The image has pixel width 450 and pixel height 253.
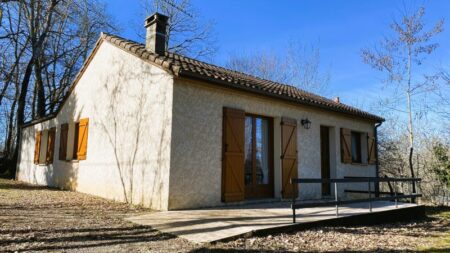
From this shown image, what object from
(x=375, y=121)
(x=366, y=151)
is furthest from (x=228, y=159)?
(x=375, y=121)

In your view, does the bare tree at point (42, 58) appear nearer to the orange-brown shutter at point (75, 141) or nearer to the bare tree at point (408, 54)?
the orange-brown shutter at point (75, 141)

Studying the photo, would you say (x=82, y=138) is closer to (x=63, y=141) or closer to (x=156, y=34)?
(x=63, y=141)

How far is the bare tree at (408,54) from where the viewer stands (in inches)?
491

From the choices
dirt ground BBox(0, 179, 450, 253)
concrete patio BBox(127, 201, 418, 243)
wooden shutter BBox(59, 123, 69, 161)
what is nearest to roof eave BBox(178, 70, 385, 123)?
concrete patio BBox(127, 201, 418, 243)

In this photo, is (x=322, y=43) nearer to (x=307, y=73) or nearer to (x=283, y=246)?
(x=307, y=73)

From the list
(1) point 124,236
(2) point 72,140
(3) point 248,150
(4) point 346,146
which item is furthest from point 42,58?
(1) point 124,236

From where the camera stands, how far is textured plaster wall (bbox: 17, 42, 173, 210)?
674 centimetres

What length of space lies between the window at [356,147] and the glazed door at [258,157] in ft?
15.6

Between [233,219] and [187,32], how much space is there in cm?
1698

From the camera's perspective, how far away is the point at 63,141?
10.6m

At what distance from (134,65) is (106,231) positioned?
4578mm

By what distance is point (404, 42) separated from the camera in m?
12.8

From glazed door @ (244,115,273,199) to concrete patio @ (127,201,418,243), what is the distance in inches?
37.1

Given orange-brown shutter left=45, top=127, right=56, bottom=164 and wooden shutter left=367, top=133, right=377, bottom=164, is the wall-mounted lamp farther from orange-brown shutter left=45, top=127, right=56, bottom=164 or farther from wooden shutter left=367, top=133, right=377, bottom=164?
orange-brown shutter left=45, top=127, right=56, bottom=164
